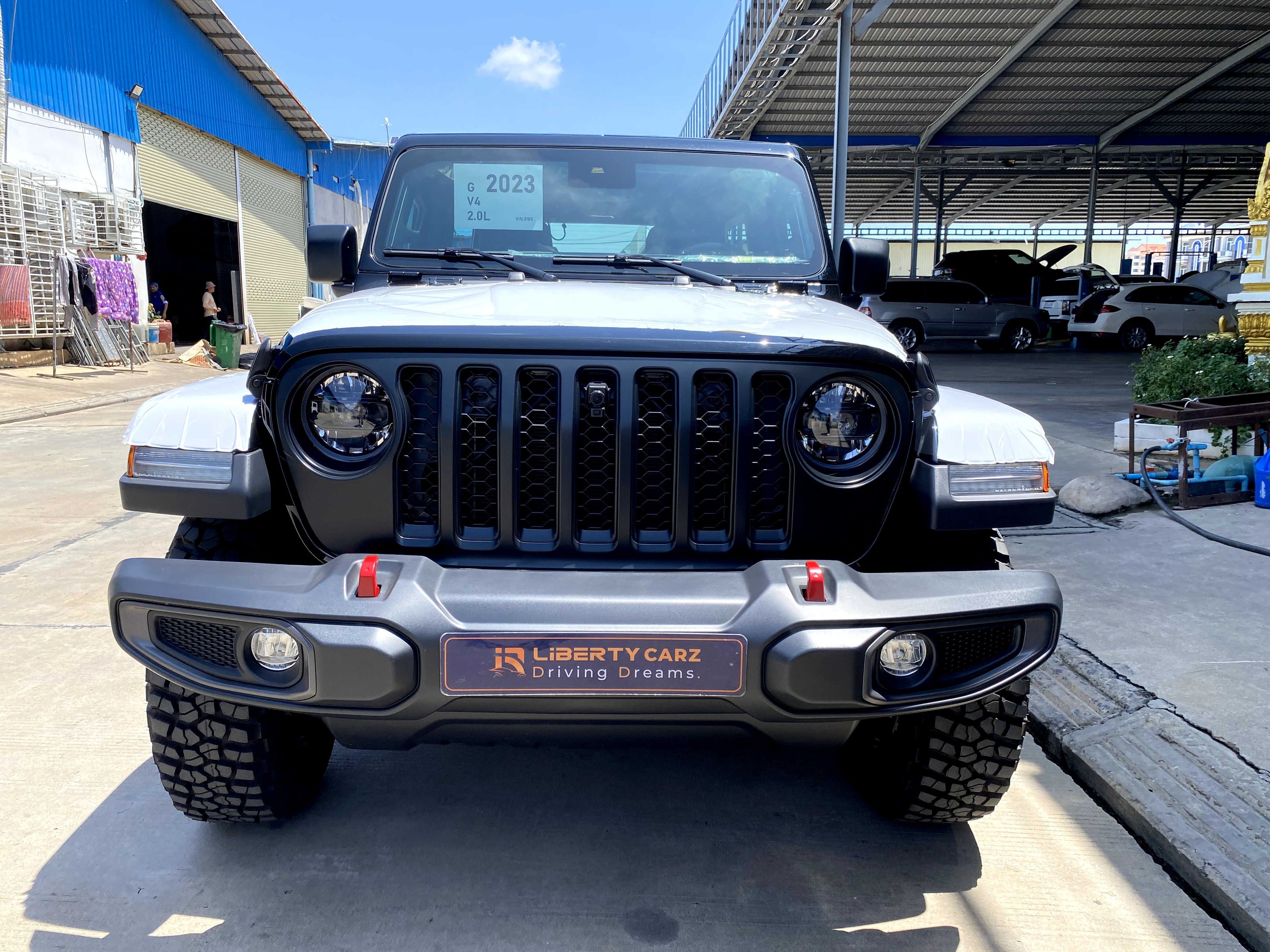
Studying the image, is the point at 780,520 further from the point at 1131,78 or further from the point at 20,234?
the point at 1131,78

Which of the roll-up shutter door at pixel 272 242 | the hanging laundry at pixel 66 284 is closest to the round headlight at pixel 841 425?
the hanging laundry at pixel 66 284

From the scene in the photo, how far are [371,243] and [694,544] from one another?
1.68 m

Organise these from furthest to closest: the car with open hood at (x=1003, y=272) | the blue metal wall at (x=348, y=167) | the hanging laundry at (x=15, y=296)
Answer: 1. the blue metal wall at (x=348, y=167)
2. the car with open hood at (x=1003, y=272)
3. the hanging laundry at (x=15, y=296)

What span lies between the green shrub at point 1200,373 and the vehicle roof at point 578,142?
433 centimetres

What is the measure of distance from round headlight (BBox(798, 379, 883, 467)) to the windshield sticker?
54.8 inches

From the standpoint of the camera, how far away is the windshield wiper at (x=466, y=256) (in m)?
2.95

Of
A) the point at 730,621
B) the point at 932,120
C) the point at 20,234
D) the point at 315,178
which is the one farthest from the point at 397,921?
the point at 315,178

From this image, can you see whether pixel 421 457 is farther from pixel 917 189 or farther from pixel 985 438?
pixel 917 189

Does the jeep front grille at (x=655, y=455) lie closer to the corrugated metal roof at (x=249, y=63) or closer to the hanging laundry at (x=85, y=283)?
the hanging laundry at (x=85, y=283)

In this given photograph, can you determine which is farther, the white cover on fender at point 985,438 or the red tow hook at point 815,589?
the white cover on fender at point 985,438

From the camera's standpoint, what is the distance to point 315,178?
32.1 meters

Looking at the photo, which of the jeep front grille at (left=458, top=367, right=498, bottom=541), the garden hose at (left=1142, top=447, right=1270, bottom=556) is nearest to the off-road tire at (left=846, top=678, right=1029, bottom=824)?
the jeep front grille at (left=458, top=367, right=498, bottom=541)

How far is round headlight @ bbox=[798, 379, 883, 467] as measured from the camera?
2174 mm

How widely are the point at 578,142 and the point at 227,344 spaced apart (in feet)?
60.0
